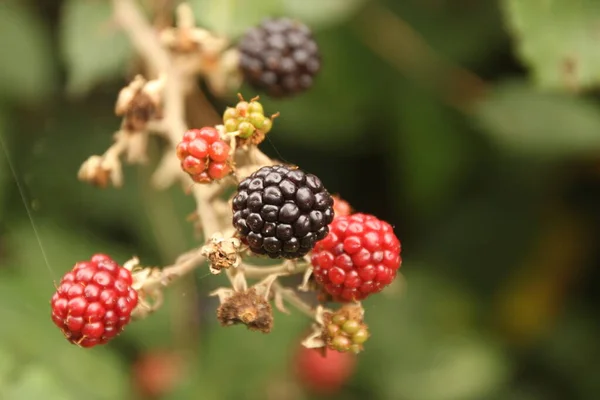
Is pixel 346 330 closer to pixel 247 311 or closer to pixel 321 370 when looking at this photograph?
pixel 247 311

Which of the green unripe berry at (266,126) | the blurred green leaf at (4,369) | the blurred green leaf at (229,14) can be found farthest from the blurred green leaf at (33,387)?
the blurred green leaf at (229,14)

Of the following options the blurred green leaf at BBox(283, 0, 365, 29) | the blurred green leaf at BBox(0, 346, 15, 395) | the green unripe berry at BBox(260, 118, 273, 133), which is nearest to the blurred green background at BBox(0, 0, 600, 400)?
the blurred green leaf at BBox(283, 0, 365, 29)

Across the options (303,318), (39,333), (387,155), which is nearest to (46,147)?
(39,333)

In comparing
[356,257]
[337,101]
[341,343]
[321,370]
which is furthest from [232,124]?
[337,101]

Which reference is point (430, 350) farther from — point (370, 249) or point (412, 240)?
point (370, 249)

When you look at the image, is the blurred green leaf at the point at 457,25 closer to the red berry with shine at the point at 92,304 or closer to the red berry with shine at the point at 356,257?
the red berry with shine at the point at 356,257
